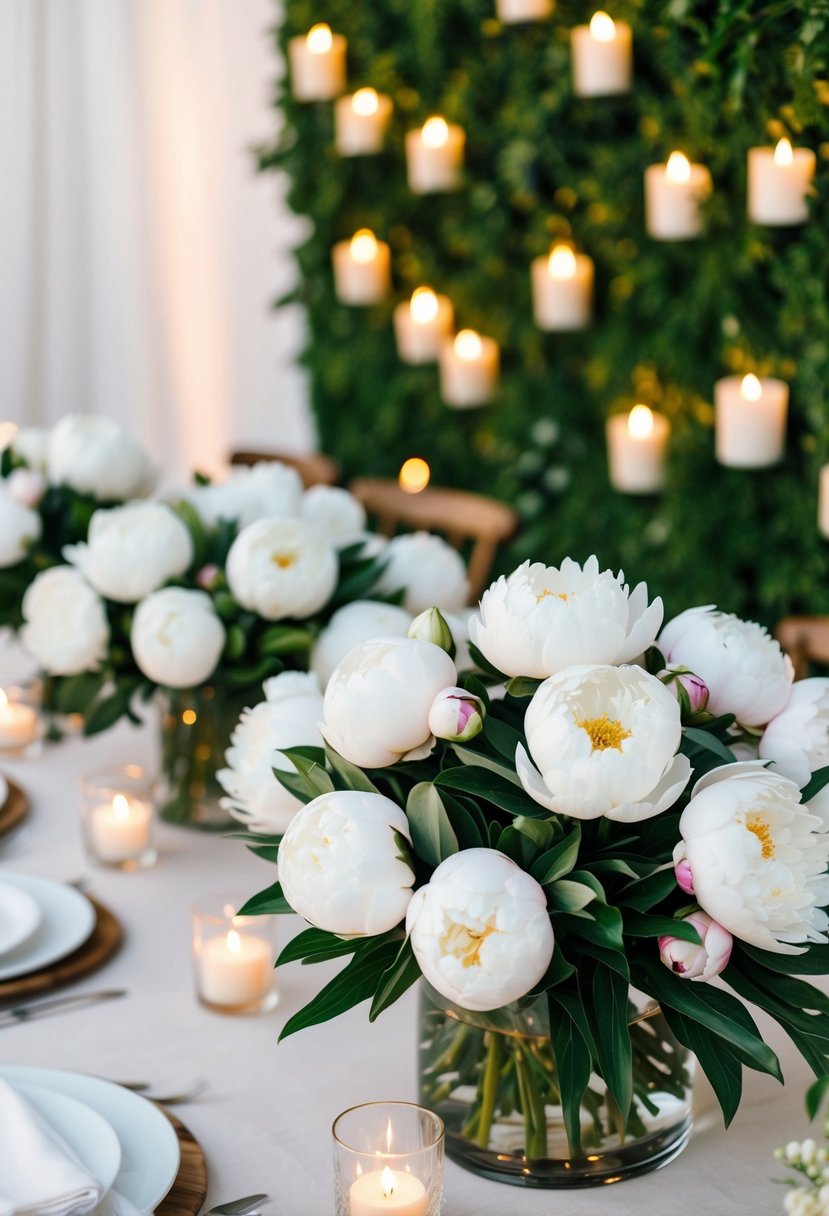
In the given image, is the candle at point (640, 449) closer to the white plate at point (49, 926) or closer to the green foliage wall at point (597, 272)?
the green foliage wall at point (597, 272)

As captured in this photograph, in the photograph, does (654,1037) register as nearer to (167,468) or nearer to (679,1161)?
(679,1161)

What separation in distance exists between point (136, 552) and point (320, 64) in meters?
2.43

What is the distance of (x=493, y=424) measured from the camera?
344 cm

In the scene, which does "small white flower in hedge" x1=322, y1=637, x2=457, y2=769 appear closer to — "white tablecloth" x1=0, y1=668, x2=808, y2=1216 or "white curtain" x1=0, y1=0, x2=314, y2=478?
"white tablecloth" x1=0, y1=668, x2=808, y2=1216

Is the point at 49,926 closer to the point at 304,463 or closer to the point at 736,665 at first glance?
the point at 736,665

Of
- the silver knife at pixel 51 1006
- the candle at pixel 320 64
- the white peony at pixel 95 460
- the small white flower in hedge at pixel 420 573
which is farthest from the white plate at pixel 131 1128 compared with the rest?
the candle at pixel 320 64

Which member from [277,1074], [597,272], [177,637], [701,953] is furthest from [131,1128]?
[597,272]

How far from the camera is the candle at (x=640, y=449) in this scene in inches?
113

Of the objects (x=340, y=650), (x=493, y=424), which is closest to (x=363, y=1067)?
(x=340, y=650)

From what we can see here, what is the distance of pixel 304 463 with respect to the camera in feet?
9.68

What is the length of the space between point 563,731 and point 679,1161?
13.5 inches

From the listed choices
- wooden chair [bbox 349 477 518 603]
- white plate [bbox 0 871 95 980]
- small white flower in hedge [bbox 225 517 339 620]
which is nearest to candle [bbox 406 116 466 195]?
wooden chair [bbox 349 477 518 603]

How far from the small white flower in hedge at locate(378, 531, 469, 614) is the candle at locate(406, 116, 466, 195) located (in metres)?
1.99

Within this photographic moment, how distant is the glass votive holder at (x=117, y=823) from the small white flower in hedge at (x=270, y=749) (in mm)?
299
